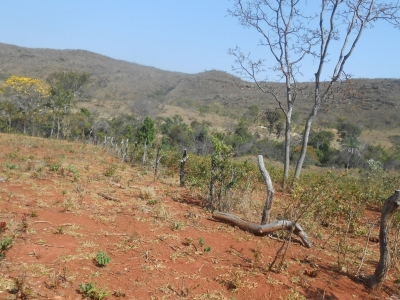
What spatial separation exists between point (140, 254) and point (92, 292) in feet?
3.73

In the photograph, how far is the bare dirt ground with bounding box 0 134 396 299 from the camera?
379 centimetres

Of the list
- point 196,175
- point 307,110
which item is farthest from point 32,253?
point 307,110

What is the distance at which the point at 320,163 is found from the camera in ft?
87.3

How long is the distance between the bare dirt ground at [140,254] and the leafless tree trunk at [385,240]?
0.15 meters

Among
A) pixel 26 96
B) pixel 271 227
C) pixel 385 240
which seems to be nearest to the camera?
pixel 385 240

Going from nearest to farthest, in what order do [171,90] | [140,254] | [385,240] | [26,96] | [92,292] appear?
[92,292], [385,240], [140,254], [26,96], [171,90]

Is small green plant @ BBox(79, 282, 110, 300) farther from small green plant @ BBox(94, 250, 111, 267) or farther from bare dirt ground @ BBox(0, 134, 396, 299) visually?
small green plant @ BBox(94, 250, 111, 267)

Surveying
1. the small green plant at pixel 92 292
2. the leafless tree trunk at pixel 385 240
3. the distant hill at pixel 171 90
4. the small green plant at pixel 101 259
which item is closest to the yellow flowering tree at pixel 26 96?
the distant hill at pixel 171 90

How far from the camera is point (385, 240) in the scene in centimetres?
432

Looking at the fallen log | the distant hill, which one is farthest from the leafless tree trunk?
the distant hill

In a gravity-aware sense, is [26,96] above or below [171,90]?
below

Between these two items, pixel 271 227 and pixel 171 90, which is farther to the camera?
Answer: pixel 171 90

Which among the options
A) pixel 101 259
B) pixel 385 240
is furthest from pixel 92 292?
pixel 385 240

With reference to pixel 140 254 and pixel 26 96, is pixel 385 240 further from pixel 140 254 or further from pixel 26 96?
pixel 26 96
